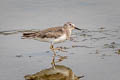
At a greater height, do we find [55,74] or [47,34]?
[47,34]

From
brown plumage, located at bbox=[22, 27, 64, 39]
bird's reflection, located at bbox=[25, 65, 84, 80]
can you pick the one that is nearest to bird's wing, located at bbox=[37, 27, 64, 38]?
brown plumage, located at bbox=[22, 27, 64, 39]

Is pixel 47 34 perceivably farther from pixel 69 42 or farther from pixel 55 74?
pixel 55 74

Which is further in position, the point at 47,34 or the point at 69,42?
the point at 69,42

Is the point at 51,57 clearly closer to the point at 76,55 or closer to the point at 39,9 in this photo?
the point at 76,55

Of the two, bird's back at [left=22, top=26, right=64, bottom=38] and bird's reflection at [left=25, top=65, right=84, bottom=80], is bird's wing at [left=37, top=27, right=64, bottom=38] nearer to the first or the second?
bird's back at [left=22, top=26, right=64, bottom=38]

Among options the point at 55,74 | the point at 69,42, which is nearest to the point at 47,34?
the point at 69,42

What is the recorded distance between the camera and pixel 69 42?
34.7ft

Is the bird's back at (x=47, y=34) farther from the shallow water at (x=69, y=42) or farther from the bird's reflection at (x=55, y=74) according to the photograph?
the bird's reflection at (x=55, y=74)

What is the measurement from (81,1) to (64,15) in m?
2.41

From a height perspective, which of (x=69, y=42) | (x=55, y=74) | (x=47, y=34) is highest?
(x=47, y=34)

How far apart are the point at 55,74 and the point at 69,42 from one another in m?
2.76

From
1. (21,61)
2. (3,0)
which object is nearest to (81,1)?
(3,0)

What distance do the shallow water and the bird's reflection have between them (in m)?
0.17

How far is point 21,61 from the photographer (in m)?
8.91
